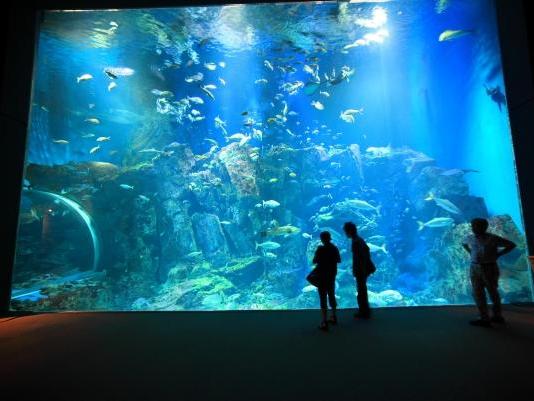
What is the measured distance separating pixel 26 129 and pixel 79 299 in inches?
323

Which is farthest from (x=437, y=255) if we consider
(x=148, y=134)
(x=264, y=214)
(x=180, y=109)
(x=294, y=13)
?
(x=148, y=134)

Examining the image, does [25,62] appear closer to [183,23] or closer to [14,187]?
[14,187]

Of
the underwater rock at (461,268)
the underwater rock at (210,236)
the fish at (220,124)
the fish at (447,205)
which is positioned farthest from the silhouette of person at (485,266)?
the fish at (220,124)

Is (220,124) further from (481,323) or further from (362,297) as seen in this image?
(481,323)

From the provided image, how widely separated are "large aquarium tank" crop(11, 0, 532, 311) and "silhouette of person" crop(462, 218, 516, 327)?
7.16 meters

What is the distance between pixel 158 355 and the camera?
3.37 metres

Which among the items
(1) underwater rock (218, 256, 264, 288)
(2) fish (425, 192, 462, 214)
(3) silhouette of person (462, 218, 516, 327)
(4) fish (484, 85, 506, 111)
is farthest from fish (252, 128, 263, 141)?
(3) silhouette of person (462, 218, 516, 327)

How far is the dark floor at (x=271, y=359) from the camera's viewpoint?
241cm

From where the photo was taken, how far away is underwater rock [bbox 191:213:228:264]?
46.7 ft

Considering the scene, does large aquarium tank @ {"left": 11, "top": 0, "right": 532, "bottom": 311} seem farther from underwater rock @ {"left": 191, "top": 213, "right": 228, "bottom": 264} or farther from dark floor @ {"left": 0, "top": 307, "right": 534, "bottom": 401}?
dark floor @ {"left": 0, "top": 307, "right": 534, "bottom": 401}

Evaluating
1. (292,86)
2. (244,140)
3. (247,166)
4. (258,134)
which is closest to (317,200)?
(247,166)

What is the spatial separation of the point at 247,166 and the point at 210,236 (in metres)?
3.99

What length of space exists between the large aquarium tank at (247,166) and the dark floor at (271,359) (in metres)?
7.33

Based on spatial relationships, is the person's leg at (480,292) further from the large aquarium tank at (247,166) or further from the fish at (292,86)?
the fish at (292,86)
